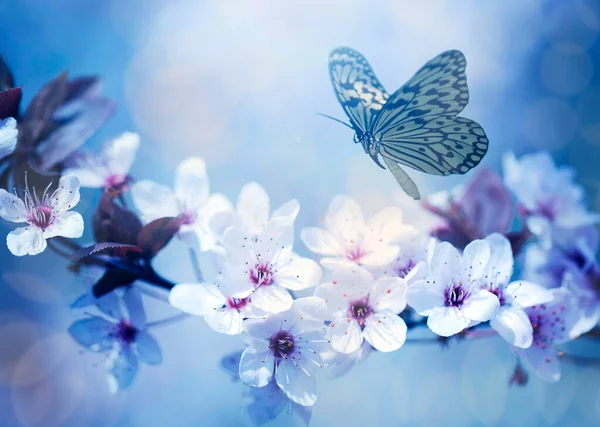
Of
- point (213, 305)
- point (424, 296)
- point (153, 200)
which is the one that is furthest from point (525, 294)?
point (153, 200)

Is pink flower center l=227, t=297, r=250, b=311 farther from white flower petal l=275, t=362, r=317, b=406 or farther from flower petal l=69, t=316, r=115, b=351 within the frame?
flower petal l=69, t=316, r=115, b=351

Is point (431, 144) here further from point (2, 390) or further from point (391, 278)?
point (2, 390)

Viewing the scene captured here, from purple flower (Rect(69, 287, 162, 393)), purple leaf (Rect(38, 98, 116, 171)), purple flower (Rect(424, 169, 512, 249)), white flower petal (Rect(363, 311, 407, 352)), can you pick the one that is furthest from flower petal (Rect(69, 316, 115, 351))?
purple flower (Rect(424, 169, 512, 249))

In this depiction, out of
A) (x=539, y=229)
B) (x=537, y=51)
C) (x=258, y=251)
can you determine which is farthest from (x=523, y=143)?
(x=258, y=251)

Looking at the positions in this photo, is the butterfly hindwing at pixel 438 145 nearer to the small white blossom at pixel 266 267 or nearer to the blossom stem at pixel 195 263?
the small white blossom at pixel 266 267

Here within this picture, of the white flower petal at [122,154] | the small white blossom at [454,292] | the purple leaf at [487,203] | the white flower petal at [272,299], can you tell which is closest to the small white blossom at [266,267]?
the white flower petal at [272,299]

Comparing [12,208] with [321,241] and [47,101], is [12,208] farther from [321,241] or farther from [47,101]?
[321,241]
